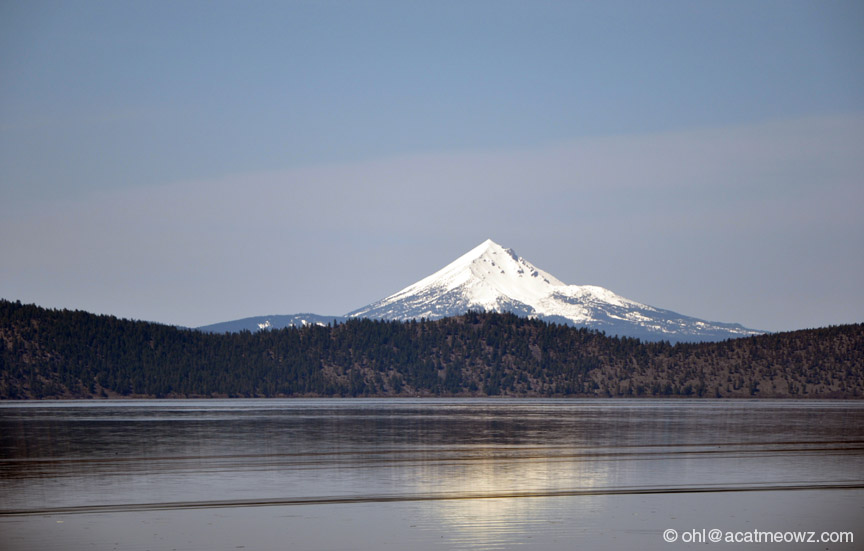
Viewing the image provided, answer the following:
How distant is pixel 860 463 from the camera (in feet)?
179

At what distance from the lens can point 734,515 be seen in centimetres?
3547

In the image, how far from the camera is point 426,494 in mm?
41688

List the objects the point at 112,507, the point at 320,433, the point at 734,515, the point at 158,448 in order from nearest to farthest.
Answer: the point at 734,515
the point at 112,507
the point at 158,448
the point at 320,433

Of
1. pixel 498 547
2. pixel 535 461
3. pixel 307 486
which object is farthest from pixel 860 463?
pixel 498 547

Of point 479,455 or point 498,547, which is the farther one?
point 479,455

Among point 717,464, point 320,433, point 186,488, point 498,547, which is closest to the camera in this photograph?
point 498,547

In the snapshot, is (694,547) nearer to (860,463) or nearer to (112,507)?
(112,507)

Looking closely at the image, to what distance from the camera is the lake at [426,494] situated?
31.6 metres

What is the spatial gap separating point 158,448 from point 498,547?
42.9 metres

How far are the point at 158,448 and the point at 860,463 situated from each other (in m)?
40.5

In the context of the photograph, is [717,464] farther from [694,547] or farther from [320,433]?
[320,433]

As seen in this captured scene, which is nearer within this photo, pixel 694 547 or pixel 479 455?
pixel 694 547

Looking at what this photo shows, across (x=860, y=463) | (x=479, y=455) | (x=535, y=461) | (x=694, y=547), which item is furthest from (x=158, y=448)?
(x=694, y=547)

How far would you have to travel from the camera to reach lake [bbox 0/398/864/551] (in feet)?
104
